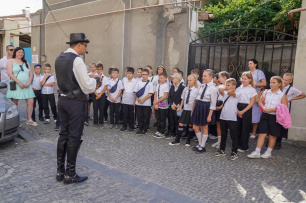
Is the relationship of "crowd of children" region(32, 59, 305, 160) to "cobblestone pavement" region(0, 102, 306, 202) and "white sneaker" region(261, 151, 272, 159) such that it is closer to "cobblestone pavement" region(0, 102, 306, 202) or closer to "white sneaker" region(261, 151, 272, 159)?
"white sneaker" region(261, 151, 272, 159)

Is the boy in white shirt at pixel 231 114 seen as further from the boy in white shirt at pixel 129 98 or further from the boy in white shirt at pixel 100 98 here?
the boy in white shirt at pixel 100 98

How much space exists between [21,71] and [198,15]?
6088 mm

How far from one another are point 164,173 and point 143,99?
260cm

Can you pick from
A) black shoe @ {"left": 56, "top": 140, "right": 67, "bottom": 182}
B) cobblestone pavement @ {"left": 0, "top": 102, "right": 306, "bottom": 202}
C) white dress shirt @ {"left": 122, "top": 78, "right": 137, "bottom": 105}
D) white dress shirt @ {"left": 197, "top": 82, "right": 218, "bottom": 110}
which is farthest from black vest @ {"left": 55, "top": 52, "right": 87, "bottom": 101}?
white dress shirt @ {"left": 122, "top": 78, "right": 137, "bottom": 105}

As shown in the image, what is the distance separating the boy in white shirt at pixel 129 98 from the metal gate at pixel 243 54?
2562 millimetres

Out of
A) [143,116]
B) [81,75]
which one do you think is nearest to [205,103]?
[143,116]

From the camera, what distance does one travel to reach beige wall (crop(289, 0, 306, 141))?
6.04 meters

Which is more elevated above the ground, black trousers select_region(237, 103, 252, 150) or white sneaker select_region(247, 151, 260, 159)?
black trousers select_region(237, 103, 252, 150)

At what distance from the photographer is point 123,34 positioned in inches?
408

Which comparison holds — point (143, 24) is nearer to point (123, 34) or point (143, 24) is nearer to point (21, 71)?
point (123, 34)

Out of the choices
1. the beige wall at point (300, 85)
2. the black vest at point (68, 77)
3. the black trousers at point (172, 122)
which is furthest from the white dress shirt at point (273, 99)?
the black vest at point (68, 77)

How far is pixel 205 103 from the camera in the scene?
5254 mm

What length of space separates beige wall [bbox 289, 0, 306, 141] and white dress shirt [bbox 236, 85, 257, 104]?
171cm

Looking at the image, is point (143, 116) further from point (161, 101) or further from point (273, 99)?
point (273, 99)
